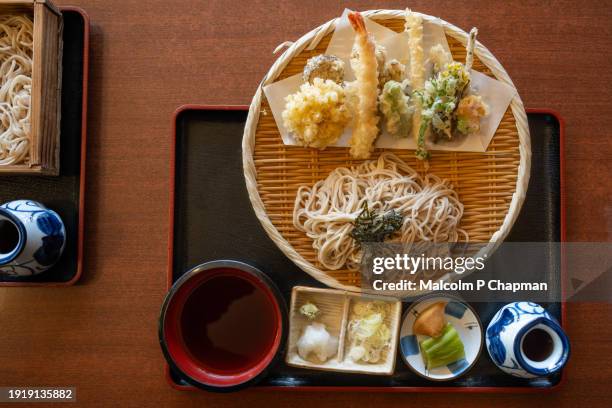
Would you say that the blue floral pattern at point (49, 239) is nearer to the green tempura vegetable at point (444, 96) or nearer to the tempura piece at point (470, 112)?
the green tempura vegetable at point (444, 96)

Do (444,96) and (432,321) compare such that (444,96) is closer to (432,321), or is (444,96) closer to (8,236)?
(432,321)

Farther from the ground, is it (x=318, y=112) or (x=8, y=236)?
(x=318, y=112)

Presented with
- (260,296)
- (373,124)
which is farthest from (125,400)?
(373,124)

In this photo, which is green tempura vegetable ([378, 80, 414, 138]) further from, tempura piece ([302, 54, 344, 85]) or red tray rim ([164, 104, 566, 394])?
red tray rim ([164, 104, 566, 394])

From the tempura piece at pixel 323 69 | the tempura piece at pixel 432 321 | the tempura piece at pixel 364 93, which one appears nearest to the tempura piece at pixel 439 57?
the tempura piece at pixel 364 93

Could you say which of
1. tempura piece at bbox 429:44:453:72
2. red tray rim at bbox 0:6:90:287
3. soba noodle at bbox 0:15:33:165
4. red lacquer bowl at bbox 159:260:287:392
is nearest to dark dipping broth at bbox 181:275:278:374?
red lacquer bowl at bbox 159:260:287:392

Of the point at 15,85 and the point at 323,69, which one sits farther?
the point at 15,85

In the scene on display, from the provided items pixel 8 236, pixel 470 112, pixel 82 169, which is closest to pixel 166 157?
pixel 82 169
